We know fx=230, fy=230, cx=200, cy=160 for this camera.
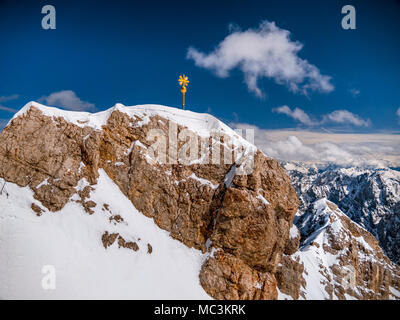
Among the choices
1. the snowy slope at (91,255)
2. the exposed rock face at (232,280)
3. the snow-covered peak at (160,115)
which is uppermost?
the snow-covered peak at (160,115)

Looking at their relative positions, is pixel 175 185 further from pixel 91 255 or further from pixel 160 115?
pixel 91 255

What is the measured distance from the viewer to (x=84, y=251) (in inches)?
1014

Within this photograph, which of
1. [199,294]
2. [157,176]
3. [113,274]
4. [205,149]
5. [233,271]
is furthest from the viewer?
[205,149]

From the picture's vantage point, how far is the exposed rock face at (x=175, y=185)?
29.6 metres

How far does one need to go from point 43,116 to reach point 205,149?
23.2 meters

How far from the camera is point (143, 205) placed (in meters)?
32.9

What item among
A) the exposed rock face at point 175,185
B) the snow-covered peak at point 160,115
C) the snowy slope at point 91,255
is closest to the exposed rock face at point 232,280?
the exposed rock face at point 175,185

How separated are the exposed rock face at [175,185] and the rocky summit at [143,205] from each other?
14 cm

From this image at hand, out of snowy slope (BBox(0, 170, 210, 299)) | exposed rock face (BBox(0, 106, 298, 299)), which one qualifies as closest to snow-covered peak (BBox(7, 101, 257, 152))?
exposed rock face (BBox(0, 106, 298, 299))

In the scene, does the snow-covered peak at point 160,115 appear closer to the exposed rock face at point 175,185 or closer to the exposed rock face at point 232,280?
the exposed rock face at point 175,185

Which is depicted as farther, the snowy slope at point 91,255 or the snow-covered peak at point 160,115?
the snow-covered peak at point 160,115

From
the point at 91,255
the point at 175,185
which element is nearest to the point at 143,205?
the point at 175,185
